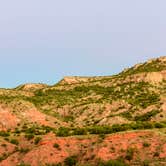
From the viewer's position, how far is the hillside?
241ft

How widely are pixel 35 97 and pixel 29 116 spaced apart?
1962 inches

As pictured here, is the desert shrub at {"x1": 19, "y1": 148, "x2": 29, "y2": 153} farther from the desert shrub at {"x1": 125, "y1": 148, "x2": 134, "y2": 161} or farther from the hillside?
the desert shrub at {"x1": 125, "y1": 148, "x2": 134, "y2": 161}

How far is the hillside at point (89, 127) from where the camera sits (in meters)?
73.4

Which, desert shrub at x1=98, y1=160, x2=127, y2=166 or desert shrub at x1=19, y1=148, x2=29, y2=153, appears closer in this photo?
desert shrub at x1=98, y1=160, x2=127, y2=166

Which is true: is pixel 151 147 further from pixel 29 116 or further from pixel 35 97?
pixel 35 97

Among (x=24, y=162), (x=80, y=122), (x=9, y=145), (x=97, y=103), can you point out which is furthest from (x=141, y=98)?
(x=24, y=162)

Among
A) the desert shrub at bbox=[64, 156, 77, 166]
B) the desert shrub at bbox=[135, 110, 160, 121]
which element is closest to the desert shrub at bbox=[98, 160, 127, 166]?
the desert shrub at bbox=[64, 156, 77, 166]

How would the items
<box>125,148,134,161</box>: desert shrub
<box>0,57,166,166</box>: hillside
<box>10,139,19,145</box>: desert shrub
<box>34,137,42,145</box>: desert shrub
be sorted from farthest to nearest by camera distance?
<box>10,139,19,145</box>: desert shrub
<box>34,137,42,145</box>: desert shrub
<box>0,57,166,166</box>: hillside
<box>125,148,134,161</box>: desert shrub

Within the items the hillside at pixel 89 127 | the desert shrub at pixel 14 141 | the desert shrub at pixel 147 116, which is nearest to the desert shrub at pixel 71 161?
the hillside at pixel 89 127

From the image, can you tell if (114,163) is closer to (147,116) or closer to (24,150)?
(24,150)

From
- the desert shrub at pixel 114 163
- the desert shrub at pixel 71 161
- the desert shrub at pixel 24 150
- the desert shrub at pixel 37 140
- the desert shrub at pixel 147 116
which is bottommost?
the desert shrub at pixel 114 163

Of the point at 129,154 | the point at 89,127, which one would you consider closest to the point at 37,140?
the point at 89,127

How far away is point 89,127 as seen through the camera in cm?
10956

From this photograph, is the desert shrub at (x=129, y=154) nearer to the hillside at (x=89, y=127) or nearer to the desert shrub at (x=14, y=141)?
the hillside at (x=89, y=127)
